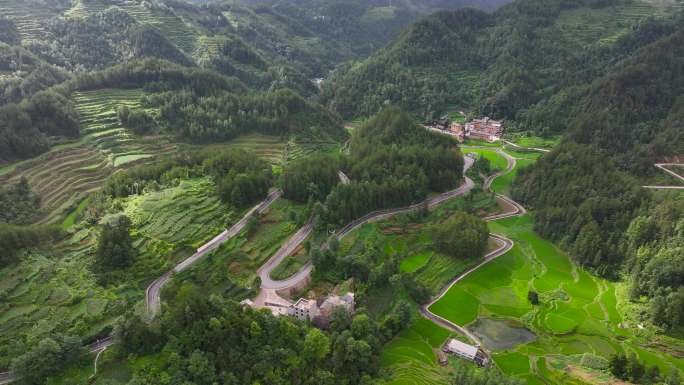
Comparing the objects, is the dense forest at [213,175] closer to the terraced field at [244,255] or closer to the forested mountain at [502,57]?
the terraced field at [244,255]

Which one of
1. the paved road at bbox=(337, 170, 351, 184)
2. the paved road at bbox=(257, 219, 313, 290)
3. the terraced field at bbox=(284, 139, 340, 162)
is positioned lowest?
the paved road at bbox=(257, 219, 313, 290)

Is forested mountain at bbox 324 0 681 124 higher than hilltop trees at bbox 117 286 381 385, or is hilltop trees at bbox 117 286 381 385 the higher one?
forested mountain at bbox 324 0 681 124

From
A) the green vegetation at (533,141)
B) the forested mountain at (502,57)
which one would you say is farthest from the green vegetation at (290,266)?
the forested mountain at (502,57)

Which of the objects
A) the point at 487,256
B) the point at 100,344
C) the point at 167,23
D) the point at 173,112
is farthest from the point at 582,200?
the point at 167,23

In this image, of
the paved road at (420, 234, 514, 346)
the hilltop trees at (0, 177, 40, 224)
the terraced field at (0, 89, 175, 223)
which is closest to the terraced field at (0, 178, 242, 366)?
the hilltop trees at (0, 177, 40, 224)

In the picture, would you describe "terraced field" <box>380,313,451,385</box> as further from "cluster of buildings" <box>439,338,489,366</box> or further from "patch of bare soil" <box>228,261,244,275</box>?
"patch of bare soil" <box>228,261,244,275</box>

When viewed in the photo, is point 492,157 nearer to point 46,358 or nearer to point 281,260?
point 281,260
